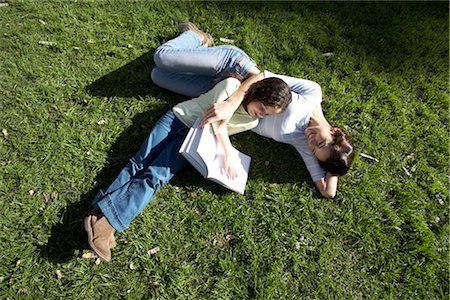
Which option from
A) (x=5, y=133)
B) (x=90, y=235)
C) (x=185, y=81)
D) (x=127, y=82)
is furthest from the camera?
(x=127, y=82)

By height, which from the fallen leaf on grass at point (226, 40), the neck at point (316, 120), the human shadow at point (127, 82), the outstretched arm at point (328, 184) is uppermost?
the fallen leaf on grass at point (226, 40)

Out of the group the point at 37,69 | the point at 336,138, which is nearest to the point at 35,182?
the point at 37,69

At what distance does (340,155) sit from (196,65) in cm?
147

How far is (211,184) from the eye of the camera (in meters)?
3.41

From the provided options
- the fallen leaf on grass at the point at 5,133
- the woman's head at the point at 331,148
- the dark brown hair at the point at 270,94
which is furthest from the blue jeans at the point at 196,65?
the fallen leaf on grass at the point at 5,133

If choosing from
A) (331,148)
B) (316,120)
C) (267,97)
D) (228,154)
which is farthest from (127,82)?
(331,148)

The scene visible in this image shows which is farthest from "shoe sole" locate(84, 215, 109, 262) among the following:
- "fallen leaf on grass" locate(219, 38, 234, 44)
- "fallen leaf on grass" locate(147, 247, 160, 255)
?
"fallen leaf on grass" locate(219, 38, 234, 44)

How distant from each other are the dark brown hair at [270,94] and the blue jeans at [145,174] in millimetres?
682

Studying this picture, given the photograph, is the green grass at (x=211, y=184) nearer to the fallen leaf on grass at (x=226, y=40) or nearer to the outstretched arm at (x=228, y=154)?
the fallen leaf on grass at (x=226, y=40)

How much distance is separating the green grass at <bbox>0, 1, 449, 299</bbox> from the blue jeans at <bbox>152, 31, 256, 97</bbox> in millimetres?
237

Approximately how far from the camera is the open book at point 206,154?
3020 mm

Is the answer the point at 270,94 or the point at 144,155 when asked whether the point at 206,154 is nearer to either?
the point at 144,155

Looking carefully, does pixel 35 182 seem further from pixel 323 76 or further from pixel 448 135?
pixel 448 135

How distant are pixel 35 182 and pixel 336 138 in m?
2.54
